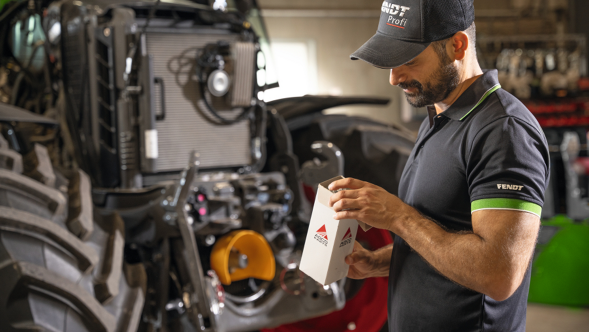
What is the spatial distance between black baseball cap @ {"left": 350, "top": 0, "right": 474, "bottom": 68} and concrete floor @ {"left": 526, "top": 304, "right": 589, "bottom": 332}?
2.87m

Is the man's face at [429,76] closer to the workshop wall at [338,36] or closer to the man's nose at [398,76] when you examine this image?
the man's nose at [398,76]

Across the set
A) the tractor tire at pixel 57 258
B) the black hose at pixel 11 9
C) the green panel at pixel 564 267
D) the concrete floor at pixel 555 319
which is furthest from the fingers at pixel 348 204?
the green panel at pixel 564 267

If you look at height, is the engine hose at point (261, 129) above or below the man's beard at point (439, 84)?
below

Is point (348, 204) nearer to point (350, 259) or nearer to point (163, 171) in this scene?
point (350, 259)

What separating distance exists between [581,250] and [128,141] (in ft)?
10.5

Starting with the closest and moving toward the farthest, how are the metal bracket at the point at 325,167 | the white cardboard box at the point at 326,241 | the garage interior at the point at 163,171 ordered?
1. the white cardboard box at the point at 326,241
2. the garage interior at the point at 163,171
3. the metal bracket at the point at 325,167

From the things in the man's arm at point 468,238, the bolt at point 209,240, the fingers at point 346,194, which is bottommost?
the bolt at point 209,240

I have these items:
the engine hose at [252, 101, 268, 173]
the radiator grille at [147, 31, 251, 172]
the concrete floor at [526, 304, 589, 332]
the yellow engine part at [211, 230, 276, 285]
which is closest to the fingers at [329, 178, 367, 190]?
the yellow engine part at [211, 230, 276, 285]

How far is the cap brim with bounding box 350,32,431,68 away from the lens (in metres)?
1.11

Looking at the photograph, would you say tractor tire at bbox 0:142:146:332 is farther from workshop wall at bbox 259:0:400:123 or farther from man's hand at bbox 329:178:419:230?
workshop wall at bbox 259:0:400:123

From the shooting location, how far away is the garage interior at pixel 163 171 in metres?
1.72

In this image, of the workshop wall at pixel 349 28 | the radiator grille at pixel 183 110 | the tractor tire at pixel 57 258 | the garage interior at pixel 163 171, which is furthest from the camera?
the workshop wall at pixel 349 28

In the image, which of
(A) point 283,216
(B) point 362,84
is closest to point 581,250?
(A) point 283,216

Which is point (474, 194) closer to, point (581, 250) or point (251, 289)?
point (251, 289)
